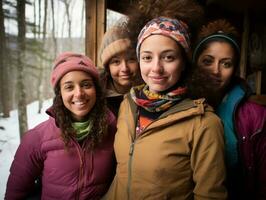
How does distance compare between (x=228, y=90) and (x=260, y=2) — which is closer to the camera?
(x=228, y=90)

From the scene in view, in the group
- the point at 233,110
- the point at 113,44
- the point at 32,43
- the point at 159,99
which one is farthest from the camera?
the point at 32,43

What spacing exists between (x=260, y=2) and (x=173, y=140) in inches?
111

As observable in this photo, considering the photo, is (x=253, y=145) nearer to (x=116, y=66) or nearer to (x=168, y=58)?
(x=168, y=58)

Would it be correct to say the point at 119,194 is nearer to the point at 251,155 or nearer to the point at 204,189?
the point at 204,189

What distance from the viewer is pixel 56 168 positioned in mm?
1454

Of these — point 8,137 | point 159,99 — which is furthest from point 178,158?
point 8,137

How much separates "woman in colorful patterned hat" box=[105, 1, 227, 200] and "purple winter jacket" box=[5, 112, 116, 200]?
0.18 meters

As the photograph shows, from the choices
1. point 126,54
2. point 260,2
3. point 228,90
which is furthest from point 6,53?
point 260,2

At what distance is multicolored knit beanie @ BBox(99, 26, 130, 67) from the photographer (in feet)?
5.97

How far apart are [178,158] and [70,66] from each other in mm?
770

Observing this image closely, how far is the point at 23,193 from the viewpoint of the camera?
149cm

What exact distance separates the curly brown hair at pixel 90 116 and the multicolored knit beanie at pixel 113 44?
389 millimetres

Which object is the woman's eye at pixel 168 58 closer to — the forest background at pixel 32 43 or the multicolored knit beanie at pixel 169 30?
the multicolored knit beanie at pixel 169 30

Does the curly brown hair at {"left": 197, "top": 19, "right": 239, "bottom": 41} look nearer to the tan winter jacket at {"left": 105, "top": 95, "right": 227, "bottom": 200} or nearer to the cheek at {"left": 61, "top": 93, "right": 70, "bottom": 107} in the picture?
the tan winter jacket at {"left": 105, "top": 95, "right": 227, "bottom": 200}
